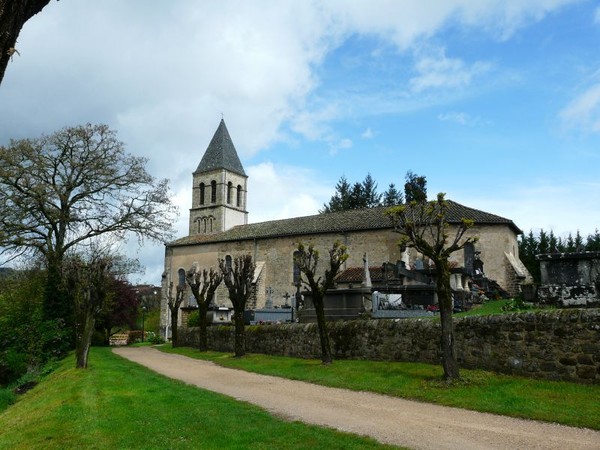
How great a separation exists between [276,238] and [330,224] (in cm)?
461

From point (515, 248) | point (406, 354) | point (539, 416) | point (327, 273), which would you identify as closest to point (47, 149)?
point (327, 273)

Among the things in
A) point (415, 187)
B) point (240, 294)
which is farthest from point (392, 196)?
point (240, 294)

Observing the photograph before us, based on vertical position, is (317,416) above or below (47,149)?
below

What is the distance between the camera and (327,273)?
57.1 feet

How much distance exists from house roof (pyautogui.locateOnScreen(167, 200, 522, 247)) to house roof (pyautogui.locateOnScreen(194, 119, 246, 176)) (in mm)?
9002

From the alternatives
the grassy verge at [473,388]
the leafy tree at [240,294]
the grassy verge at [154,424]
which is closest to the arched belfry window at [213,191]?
the leafy tree at [240,294]

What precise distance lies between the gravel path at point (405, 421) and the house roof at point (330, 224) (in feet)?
76.0

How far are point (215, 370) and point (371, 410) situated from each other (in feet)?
29.6

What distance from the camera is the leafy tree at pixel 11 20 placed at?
303 centimetres

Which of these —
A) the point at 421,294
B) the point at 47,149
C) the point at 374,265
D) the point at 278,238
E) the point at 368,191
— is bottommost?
the point at 421,294

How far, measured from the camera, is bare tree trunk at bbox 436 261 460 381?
10.8 metres

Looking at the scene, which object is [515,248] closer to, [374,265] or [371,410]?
[374,265]

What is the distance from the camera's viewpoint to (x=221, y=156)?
174 ft

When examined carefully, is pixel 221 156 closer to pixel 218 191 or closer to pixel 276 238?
pixel 218 191
